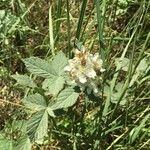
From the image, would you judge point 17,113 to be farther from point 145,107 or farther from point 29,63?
point 145,107

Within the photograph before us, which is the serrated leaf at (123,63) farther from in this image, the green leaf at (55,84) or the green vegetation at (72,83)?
the green leaf at (55,84)

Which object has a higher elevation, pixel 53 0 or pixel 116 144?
pixel 53 0

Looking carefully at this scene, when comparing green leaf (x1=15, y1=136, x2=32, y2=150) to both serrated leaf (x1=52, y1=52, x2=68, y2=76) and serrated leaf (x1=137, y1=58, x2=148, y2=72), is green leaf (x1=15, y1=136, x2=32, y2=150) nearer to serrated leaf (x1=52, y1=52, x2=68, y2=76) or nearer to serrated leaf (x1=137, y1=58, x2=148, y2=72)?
serrated leaf (x1=52, y1=52, x2=68, y2=76)

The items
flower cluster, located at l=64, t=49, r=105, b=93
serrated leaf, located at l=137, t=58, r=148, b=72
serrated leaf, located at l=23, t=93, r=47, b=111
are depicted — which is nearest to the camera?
flower cluster, located at l=64, t=49, r=105, b=93

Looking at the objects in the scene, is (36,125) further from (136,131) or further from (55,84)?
(136,131)

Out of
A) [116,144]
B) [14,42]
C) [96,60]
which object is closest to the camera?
[96,60]

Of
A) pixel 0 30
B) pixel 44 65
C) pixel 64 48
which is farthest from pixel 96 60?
pixel 0 30

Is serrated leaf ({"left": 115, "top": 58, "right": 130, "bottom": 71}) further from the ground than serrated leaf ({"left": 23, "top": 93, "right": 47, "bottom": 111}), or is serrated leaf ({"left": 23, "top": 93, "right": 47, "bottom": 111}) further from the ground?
serrated leaf ({"left": 115, "top": 58, "right": 130, "bottom": 71})

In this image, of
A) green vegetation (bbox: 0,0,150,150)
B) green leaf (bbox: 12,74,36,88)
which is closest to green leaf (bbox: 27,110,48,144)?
green vegetation (bbox: 0,0,150,150)

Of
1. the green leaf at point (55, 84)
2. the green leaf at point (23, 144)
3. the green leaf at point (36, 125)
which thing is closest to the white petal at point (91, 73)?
the green leaf at point (55, 84)
